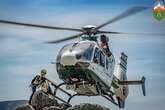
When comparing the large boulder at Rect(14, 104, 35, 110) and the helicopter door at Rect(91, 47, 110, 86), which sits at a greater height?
the helicopter door at Rect(91, 47, 110, 86)

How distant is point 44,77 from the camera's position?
10.9m

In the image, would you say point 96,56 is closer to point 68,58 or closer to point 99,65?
point 99,65

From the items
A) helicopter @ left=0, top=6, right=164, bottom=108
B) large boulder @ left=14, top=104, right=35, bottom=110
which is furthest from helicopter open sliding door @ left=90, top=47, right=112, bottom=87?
large boulder @ left=14, top=104, right=35, bottom=110

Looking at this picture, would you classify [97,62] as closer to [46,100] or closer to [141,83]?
[46,100]

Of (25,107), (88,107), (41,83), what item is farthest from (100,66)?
(25,107)

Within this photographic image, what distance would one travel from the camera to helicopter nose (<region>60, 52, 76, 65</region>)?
34.0 ft

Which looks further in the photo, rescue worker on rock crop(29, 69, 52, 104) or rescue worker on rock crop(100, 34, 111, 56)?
rescue worker on rock crop(100, 34, 111, 56)

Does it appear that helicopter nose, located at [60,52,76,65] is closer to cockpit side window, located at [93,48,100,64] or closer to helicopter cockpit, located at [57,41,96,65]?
helicopter cockpit, located at [57,41,96,65]

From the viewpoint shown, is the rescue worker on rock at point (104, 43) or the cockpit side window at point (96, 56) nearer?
the cockpit side window at point (96, 56)

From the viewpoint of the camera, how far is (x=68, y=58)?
10.4 m

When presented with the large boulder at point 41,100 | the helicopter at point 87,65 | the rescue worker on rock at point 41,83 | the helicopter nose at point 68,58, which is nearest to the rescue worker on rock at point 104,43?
the helicopter at point 87,65

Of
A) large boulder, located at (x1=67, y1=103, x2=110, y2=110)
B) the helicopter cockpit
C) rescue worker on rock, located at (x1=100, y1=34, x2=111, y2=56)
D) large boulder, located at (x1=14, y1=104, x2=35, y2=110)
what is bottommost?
large boulder, located at (x1=14, y1=104, x2=35, y2=110)

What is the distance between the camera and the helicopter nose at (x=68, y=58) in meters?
10.4

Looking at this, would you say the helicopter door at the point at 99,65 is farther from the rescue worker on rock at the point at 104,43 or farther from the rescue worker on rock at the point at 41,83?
the rescue worker on rock at the point at 41,83
